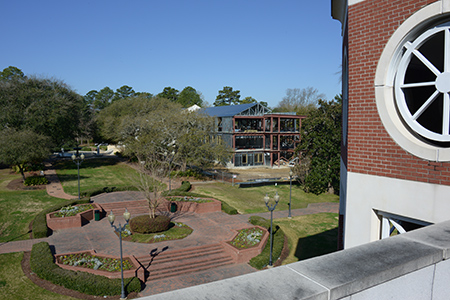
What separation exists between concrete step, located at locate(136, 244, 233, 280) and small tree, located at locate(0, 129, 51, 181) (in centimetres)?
1961

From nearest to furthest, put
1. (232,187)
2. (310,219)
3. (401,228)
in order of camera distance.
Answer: (401,228) < (310,219) < (232,187)

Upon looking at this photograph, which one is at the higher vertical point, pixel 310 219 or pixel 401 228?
pixel 401 228

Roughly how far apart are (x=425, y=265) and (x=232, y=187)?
31.8 m

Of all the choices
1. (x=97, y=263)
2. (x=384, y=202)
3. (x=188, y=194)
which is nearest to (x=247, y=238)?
(x=97, y=263)

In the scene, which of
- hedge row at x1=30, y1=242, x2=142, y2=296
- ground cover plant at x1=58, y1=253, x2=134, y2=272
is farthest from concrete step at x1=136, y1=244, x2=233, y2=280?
hedge row at x1=30, y1=242, x2=142, y2=296

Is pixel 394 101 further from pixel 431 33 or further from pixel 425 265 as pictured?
pixel 425 265

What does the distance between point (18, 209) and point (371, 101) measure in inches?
1039

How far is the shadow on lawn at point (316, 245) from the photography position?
1898 centimetres

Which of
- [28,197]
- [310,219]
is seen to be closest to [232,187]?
[310,219]

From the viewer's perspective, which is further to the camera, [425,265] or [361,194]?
[361,194]

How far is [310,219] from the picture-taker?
26.0 m

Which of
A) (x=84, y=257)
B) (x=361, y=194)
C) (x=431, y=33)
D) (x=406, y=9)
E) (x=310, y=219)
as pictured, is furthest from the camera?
(x=310, y=219)

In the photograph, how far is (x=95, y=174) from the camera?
3888 centimetres

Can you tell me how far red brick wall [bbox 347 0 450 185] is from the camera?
188 inches
